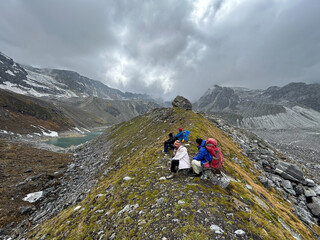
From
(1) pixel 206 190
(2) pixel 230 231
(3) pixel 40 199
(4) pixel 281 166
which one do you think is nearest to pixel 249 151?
(4) pixel 281 166

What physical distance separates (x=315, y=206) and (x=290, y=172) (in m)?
4.94

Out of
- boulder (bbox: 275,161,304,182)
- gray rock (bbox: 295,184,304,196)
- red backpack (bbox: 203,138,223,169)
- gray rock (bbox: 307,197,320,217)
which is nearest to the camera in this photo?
red backpack (bbox: 203,138,223,169)

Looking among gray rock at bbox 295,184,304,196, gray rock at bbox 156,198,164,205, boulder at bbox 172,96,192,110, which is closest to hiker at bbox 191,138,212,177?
gray rock at bbox 156,198,164,205

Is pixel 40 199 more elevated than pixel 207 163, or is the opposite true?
pixel 207 163

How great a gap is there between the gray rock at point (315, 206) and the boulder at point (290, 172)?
303 cm

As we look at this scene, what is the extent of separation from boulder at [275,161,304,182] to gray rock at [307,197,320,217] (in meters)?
3.03

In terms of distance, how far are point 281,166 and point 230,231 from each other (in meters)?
19.6

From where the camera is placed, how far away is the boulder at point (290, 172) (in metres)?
17.8

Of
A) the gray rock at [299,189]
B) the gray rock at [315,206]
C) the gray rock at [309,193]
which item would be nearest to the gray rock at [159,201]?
the gray rock at [315,206]

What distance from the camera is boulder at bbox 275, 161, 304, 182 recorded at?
1783cm

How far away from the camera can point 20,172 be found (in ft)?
77.8

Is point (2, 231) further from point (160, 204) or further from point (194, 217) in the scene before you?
point (194, 217)

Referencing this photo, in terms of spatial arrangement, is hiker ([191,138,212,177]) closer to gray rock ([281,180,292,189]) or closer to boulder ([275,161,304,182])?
gray rock ([281,180,292,189])

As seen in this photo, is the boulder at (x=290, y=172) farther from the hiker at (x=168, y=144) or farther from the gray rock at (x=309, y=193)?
the hiker at (x=168, y=144)
